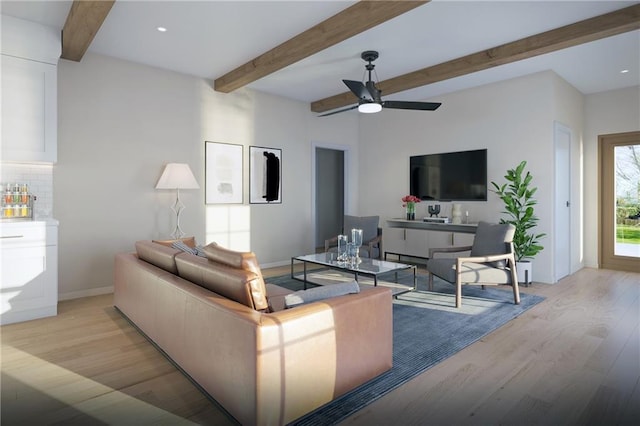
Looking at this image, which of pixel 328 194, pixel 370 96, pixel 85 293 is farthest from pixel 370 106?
pixel 328 194

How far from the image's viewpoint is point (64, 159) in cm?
414

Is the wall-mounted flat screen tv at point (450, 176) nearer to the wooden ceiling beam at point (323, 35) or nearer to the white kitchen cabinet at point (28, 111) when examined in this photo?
the wooden ceiling beam at point (323, 35)

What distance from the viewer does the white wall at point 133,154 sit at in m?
4.20

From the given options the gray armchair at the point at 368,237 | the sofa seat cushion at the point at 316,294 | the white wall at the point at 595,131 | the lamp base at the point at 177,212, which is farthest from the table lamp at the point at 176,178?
the white wall at the point at 595,131

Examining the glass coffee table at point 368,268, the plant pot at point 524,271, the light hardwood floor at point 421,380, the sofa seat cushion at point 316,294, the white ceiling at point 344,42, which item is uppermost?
the white ceiling at point 344,42

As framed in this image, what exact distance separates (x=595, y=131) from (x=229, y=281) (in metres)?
6.40

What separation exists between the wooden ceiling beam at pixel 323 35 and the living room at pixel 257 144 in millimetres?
1020

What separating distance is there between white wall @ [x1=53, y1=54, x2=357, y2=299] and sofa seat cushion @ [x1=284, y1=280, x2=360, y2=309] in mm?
3320

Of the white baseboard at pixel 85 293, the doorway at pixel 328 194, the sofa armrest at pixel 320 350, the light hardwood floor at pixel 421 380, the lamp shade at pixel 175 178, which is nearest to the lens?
the sofa armrest at pixel 320 350

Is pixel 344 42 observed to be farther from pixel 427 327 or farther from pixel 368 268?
pixel 427 327

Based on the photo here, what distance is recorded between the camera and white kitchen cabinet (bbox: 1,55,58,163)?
11.4 feet

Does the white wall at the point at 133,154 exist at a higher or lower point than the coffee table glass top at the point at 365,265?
higher

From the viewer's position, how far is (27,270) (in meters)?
3.40

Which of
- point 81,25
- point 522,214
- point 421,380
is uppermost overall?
point 81,25
